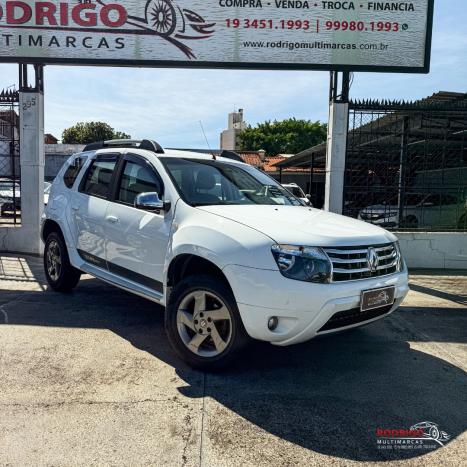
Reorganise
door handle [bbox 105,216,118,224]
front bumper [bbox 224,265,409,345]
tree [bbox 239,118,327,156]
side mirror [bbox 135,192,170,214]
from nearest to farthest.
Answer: front bumper [bbox 224,265,409,345]
side mirror [bbox 135,192,170,214]
door handle [bbox 105,216,118,224]
tree [bbox 239,118,327,156]

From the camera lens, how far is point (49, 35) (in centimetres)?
840

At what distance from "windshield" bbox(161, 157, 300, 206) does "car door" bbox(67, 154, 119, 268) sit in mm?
956

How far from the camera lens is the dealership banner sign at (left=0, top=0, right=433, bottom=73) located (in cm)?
836

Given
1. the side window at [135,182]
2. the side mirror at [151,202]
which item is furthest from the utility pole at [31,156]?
the side mirror at [151,202]

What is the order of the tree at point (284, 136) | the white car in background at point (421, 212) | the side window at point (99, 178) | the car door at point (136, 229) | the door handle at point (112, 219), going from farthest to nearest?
the tree at point (284, 136) < the white car in background at point (421, 212) < the side window at point (99, 178) < the door handle at point (112, 219) < the car door at point (136, 229)

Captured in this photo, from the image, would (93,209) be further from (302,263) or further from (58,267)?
(302,263)

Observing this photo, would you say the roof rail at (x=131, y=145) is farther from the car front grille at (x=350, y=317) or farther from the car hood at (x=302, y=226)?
the car front grille at (x=350, y=317)

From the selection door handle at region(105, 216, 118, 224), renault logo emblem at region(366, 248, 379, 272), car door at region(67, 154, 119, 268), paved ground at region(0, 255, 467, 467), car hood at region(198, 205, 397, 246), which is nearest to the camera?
paved ground at region(0, 255, 467, 467)


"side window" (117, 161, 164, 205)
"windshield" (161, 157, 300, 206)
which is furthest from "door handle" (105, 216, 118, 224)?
"windshield" (161, 157, 300, 206)

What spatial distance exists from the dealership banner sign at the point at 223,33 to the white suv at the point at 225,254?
3898 millimetres

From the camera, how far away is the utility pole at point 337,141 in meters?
8.51

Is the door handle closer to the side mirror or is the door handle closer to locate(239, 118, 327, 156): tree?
the side mirror

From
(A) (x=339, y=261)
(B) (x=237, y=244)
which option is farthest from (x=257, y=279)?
(A) (x=339, y=261)
